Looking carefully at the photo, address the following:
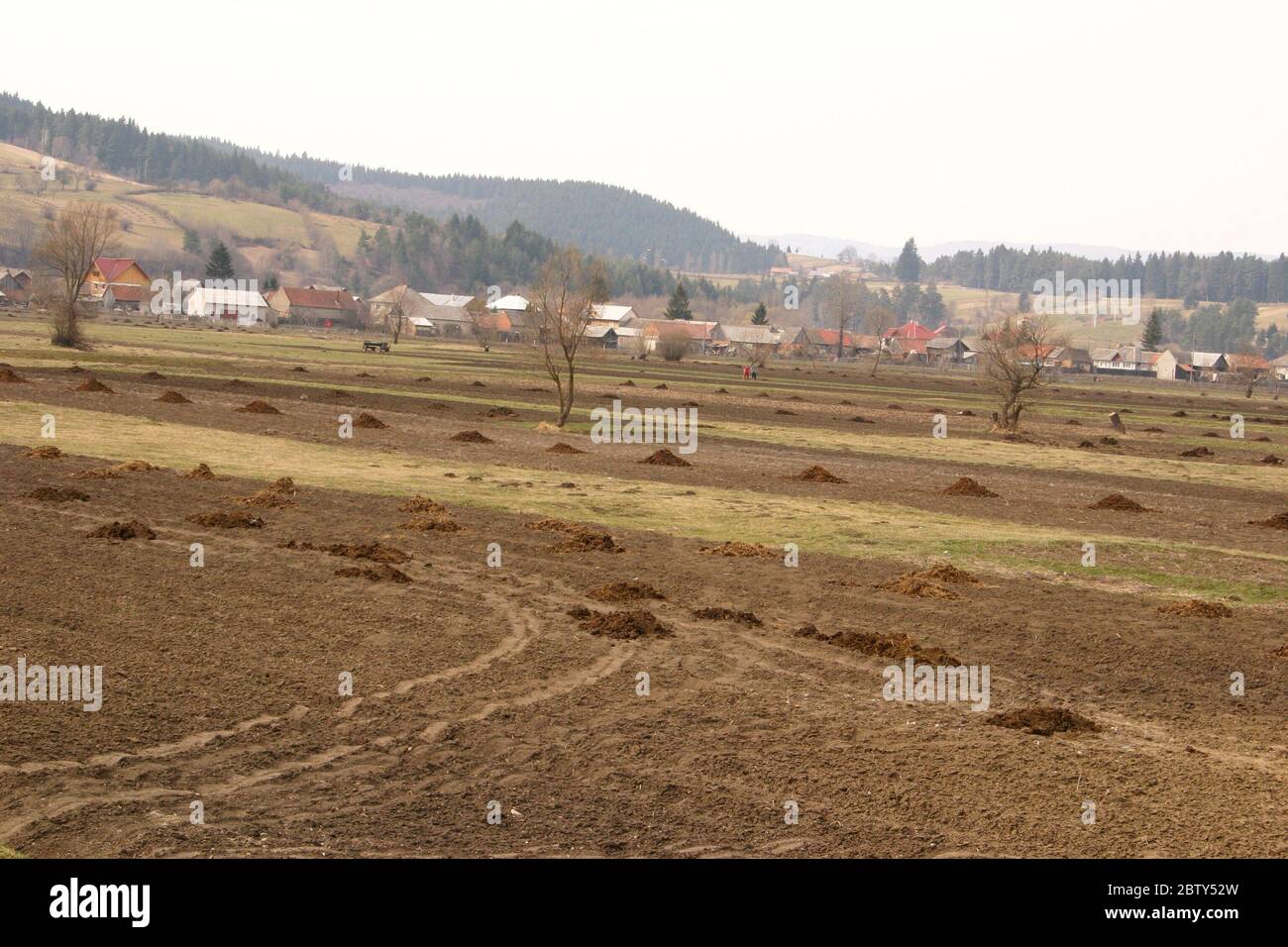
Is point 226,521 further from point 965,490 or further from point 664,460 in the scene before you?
point 965,490

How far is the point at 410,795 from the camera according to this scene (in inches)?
420

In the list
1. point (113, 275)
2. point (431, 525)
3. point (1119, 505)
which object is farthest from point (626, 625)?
point (113, 275)

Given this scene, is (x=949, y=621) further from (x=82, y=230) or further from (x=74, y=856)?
(x=82, y=230)

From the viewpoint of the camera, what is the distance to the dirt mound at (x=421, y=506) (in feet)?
82.1

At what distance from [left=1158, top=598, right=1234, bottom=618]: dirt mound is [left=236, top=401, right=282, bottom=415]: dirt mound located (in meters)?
32.2

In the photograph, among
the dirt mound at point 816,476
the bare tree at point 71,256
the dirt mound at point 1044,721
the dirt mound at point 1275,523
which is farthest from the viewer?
the bare tree at point 71,256

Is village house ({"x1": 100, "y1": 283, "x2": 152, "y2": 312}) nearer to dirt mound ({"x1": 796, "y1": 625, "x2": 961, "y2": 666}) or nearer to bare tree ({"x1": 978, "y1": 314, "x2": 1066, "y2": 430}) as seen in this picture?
bare tree ({"x1": 978, "y1": 314, "x2": 1066, "y2": 430})

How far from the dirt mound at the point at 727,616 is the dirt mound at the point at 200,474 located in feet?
46.8

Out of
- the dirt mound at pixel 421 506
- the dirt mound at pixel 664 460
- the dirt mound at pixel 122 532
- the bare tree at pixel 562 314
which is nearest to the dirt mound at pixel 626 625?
the dirt mound at pixel 122 532

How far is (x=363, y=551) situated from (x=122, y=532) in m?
3.99

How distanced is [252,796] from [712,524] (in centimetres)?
1691

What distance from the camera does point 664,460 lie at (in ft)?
124

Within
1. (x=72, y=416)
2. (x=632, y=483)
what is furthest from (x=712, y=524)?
(x=72, y=416)

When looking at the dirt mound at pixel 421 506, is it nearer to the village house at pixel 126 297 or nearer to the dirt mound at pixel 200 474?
the dirt mound at pixel 200 474
